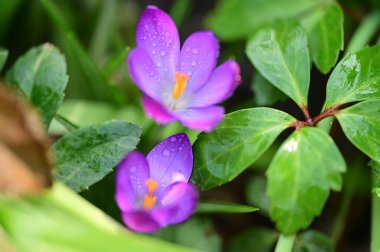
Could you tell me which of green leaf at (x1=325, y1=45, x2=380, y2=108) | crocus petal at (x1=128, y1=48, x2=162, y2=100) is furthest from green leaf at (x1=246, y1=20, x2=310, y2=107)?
crocus petal at (x1=128, y1=48, x2=162, y2=100)

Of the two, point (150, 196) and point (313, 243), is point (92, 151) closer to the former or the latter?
point (150, 196)

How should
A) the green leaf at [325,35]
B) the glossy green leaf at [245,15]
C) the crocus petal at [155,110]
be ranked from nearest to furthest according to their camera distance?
1. the crocus petal at [155,110]
2. the green leaf at [325,35]
3. the glossy green leaf at [245,15]

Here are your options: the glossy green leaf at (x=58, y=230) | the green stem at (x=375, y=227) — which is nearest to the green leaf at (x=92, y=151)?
the glossy green leaf at (x=58, y=230)

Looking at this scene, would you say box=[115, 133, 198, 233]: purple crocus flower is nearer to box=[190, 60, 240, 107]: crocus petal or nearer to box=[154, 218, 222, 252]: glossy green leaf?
box=[190, 60, 240, 107]: crocus petal

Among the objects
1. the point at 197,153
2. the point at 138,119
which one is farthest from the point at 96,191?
the point at 197,153

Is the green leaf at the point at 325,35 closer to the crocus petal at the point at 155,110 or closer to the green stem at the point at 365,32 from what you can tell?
the green stem at the point at 365,32

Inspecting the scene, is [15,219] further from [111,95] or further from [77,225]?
[111,95]

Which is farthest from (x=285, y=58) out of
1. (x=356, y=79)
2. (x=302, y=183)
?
(x=302, y=183)
